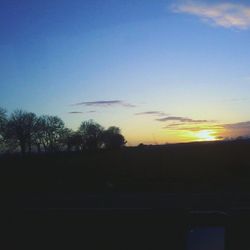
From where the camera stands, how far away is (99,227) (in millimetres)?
7484

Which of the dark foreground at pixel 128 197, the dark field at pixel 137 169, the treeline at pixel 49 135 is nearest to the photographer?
the dark foreground at pixel 128 197

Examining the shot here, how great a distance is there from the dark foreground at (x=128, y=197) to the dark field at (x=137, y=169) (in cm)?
6

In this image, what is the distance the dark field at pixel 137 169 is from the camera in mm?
26234

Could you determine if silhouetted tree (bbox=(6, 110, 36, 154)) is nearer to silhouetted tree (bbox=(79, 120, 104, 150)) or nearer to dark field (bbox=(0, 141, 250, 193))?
silhouetted tree (bbox=(79, 120, 104, 150))

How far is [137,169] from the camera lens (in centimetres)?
3209

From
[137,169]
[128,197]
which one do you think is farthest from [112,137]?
[128,197]

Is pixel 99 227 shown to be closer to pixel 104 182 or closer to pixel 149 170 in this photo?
pixel 104 182

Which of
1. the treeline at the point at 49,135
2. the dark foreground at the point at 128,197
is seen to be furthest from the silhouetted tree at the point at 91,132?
the dark foreground at the point at 128,197

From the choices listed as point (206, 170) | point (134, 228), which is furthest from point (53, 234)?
point (206, 170)

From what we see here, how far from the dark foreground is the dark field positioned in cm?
6

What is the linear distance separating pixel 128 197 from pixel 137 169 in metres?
14.0

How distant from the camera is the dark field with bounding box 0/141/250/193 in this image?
2623cm

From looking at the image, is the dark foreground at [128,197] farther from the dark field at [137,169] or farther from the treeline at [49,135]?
the treeline at [49,135]

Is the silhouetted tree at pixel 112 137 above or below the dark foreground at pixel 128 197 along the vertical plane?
above
